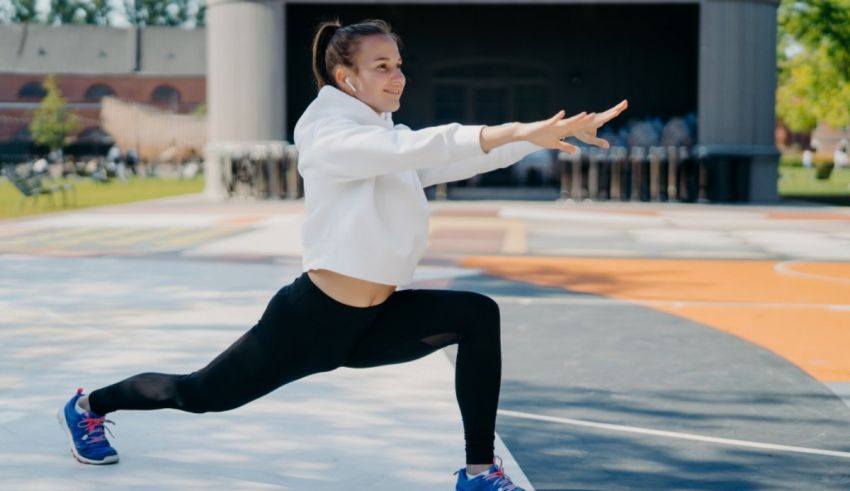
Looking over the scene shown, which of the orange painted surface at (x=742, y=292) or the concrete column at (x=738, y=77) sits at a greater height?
the concrete column at (x=738, y=77)

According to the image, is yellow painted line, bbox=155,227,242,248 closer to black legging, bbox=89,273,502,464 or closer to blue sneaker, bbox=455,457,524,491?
black legging, bbox=89,273,502,464

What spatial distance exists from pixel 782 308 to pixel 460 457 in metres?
5.20

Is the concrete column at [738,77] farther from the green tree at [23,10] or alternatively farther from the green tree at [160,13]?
the green tree at [23,10]

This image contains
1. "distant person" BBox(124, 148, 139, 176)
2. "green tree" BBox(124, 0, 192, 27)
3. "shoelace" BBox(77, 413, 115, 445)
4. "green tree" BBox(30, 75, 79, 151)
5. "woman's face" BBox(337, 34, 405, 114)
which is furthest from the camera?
"green tree" BBox(124, 0, 192, 27)

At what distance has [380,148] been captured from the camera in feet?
12.0

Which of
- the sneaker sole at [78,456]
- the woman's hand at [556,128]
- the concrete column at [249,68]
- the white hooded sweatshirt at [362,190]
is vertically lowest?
the sneaker sole at [78,456]

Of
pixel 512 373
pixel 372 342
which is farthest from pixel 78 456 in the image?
pixel 512 373

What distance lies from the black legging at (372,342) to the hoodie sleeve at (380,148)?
41cm

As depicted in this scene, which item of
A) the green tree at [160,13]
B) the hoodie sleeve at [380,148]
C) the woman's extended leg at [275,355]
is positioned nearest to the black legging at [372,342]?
the woman's extended leg at [275,355]

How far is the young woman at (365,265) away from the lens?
3.75 metres

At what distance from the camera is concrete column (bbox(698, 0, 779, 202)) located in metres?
24.7

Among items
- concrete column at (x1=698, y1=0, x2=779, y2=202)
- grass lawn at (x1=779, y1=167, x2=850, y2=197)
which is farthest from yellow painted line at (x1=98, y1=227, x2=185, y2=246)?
grass lawn at (x1=779, y1=167, x2=850, y2=197)

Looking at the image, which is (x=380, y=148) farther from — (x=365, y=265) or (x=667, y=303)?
(x=667, y=303)

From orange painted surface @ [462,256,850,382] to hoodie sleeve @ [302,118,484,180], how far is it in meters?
3.68
